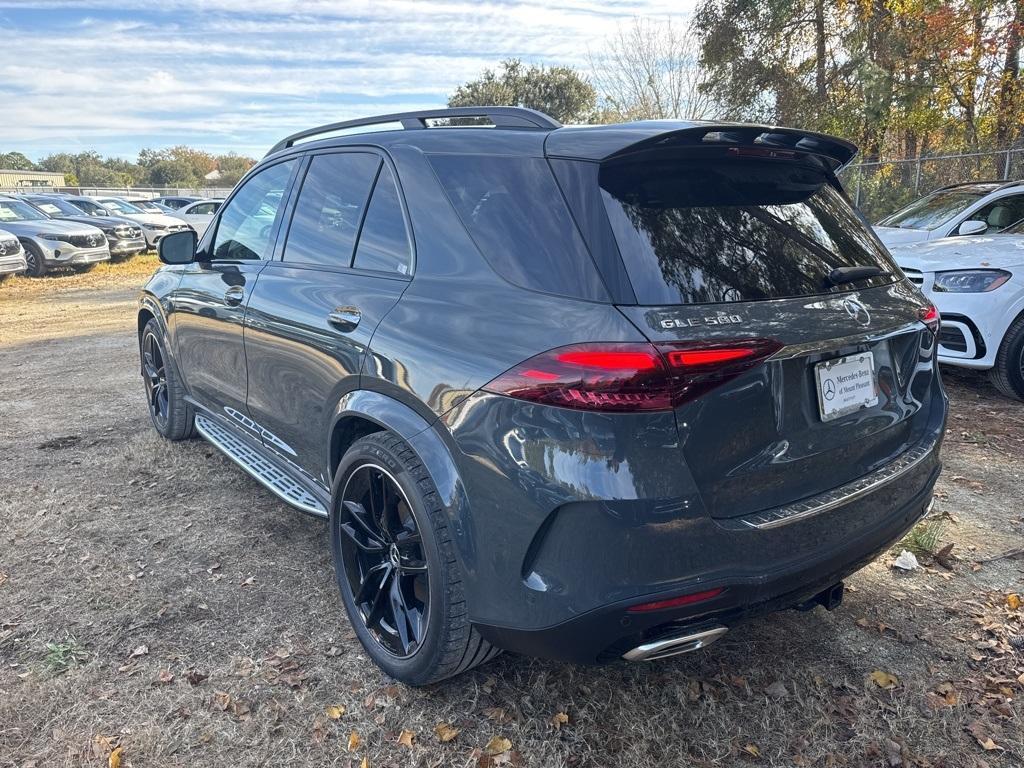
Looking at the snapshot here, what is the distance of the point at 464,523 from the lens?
207cm

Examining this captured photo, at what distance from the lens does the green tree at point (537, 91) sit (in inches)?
1452

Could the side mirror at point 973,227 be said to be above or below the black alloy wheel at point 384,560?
above

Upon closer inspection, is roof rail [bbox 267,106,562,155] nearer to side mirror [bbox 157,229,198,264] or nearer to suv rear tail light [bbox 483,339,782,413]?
suv rear tail light [bbox 483,339,782,413]

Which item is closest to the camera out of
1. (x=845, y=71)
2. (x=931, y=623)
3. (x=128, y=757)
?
(x=128, y=757)

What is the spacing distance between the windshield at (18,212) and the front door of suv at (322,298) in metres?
16.4

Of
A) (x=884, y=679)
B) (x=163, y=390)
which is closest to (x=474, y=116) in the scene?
(x=884, y=679)

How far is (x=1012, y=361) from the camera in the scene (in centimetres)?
538

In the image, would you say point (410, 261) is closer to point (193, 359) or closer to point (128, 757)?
point (128, 757)

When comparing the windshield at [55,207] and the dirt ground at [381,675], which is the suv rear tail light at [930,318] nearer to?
the dirt ground at [381,675]

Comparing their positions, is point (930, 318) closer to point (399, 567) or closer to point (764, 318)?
point (764, 318)

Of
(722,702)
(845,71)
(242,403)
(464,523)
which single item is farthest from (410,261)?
(845,71)

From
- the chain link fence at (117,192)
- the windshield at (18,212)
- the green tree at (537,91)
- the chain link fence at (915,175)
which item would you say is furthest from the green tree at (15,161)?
the chain link fence at (915,175)

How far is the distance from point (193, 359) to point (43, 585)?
1.43m

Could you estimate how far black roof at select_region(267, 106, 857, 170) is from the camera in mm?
2045
